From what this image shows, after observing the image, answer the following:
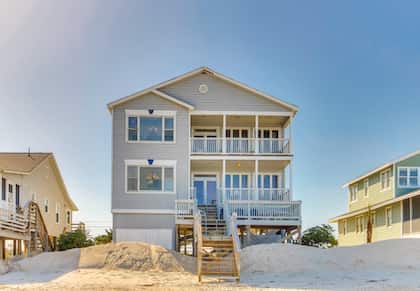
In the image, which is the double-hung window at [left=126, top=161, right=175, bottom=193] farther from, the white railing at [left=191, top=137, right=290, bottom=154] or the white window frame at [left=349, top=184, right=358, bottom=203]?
the white window frame at [left=349, top=184, right=358, bottom=203]

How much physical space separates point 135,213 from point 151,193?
4.49ft

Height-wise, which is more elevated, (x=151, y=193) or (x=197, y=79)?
(x=197, y=79)

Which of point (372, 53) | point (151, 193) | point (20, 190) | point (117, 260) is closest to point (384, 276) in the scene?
point (117, 260)

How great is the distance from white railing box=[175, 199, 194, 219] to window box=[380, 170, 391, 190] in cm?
1705

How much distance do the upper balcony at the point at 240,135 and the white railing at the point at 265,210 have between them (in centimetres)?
310

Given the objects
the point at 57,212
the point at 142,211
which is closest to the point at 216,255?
the point at 142,211

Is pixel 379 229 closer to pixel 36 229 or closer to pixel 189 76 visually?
pixel 189 76

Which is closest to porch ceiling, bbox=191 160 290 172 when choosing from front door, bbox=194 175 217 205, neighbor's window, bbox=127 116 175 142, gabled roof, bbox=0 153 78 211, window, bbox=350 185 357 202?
front door, bbox=194 175 217 205

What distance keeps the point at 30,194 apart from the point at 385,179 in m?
24.9

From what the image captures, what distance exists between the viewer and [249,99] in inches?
1179

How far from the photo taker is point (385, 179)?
127 feet

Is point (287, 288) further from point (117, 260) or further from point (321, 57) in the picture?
point (321, 57)

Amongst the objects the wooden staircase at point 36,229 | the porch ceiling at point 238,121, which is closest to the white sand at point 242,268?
the wooden staircase at point 36,229

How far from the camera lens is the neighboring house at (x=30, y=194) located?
2761 cm
